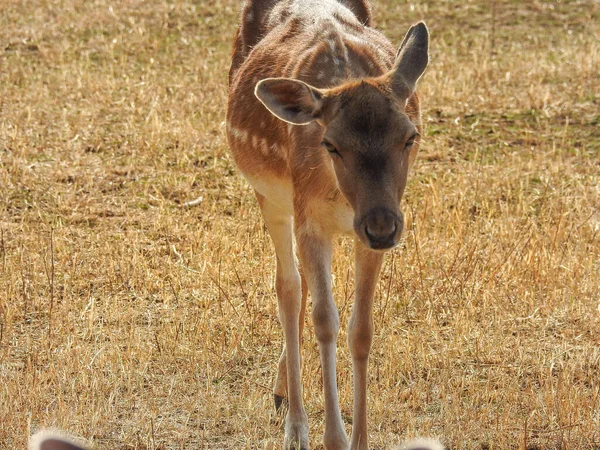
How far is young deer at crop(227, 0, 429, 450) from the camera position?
498cm

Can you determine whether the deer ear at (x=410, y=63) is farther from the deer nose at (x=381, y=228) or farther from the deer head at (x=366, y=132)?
the deer nose at (x=381, y=228)

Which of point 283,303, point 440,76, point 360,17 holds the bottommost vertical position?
point 440,76

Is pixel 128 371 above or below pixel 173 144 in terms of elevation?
above

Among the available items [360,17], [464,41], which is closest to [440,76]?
[464,41]

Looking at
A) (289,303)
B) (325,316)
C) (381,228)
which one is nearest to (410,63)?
(381,228)

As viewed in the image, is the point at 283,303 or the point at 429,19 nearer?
the point at 283,303

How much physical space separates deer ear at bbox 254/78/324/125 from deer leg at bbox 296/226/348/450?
63cm

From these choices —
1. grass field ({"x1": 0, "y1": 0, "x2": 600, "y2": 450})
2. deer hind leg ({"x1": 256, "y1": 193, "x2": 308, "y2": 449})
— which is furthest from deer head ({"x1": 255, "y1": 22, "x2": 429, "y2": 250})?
grass field ({"x1": 0, "y1": 0, "x2": 600, "y2": 450})

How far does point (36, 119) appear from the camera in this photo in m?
11.1

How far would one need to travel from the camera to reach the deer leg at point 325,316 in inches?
219

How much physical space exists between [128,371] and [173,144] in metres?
4.33

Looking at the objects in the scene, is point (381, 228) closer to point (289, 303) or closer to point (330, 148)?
point (330, 148)

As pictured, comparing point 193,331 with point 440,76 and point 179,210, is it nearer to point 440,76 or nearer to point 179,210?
point 179,210

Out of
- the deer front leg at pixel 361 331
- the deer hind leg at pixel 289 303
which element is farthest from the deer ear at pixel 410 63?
the deer hind leg at pixel 289 303
